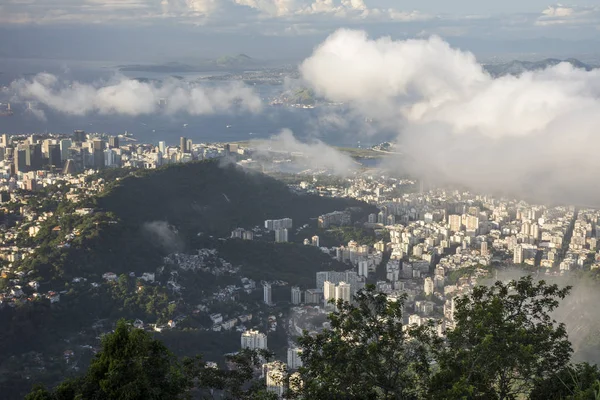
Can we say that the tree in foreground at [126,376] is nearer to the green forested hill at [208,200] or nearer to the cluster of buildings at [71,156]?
the green forested hill at [208,200]

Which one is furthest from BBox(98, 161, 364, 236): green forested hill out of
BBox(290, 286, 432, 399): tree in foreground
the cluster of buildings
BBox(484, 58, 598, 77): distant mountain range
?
BBox(484, 58, 598, 77): distant mountain range

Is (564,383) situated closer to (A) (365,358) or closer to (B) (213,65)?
(A) (365,358)

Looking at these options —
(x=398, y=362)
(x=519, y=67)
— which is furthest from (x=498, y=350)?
(x=519, y=67)

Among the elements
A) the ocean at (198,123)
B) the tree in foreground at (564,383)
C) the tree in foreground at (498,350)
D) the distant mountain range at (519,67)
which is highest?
the tree in foreground at (498,350)

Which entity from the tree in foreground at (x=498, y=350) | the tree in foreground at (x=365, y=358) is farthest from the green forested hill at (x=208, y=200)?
the tree in foreground at (x=498, y=350)

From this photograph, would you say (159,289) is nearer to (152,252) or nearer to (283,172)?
(152,252)

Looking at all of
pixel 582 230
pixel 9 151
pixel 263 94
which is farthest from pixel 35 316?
pixel 263 94

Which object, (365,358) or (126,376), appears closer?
(126,376)
